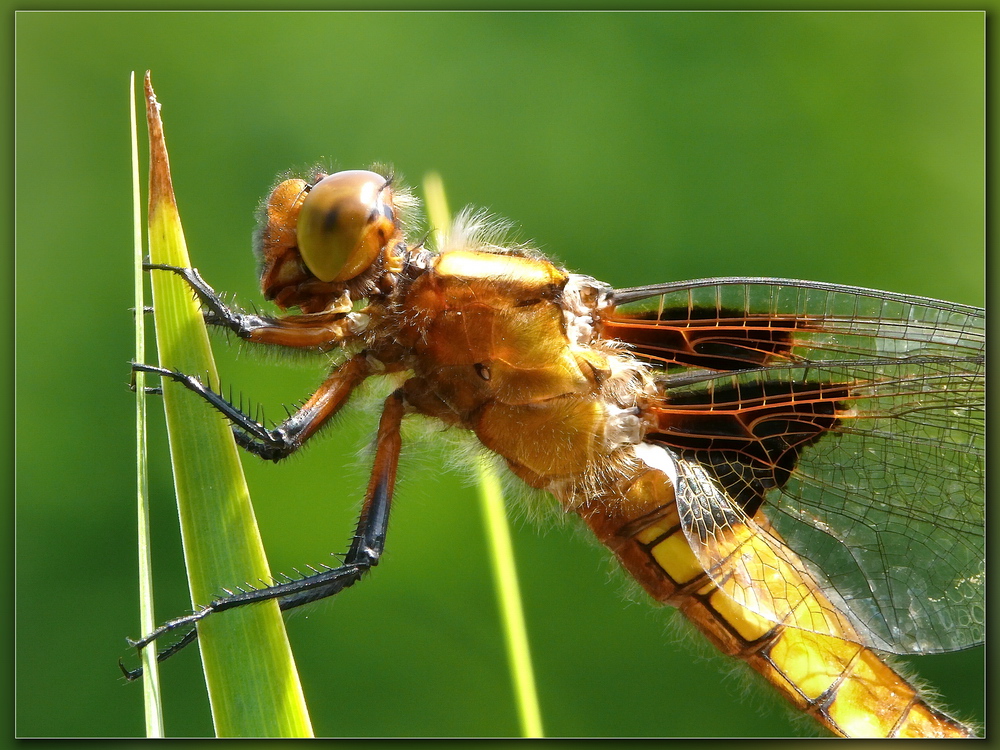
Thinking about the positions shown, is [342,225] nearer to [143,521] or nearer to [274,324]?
[274,324]

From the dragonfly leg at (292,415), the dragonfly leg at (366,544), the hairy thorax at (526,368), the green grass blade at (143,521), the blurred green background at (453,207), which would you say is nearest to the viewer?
the green grass blade at (143,521)

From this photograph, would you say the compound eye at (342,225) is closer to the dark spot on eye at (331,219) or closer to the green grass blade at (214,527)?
the dark spot on eye at (331,219)

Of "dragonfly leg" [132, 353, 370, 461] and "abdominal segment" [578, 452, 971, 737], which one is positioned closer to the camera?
"dragonfly leg" [132, 353, 370, 461]

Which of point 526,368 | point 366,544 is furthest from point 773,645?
point 366,544

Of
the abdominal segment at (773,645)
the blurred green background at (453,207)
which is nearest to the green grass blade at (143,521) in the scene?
the blurred green background at (453,207)

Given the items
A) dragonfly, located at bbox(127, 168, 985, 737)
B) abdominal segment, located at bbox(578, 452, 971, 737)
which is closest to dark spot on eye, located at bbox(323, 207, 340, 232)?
dragonfly, located at bbox(127, 168, 985, 737)

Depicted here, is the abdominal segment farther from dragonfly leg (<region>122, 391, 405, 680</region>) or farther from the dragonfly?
dragonfly leg (<region>122, 391, 405, 680</region>)

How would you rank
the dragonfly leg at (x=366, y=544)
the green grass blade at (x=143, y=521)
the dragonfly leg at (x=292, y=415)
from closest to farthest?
the green grass blade at (x=143, y=521), the dragonfly leg at (x=292, y=415), the dragonfly leg at (x=366, y=544)
